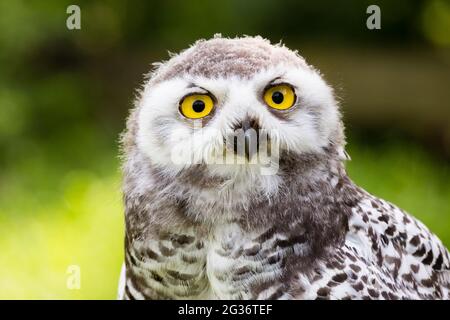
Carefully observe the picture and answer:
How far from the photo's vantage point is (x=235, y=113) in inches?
84.9

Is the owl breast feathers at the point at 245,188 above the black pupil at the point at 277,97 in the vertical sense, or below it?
below

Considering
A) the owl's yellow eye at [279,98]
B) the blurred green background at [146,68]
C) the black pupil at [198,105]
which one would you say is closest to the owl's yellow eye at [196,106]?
the black pupil at [198,105]

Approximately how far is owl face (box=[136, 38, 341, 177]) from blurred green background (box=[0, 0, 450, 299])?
11.2 ft

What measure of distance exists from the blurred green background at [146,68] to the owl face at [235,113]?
11.2 ft

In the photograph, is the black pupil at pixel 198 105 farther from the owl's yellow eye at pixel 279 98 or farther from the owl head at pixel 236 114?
the owl's yellow eye at pixel 279 98

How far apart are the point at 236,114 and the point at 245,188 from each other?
0.25 m

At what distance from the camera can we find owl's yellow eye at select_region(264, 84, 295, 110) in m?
2.22

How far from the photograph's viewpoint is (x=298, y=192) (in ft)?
7.56

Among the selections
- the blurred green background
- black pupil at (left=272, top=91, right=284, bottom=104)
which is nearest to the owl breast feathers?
black pupil at (left=272, top=91, right=284, bottom=104)

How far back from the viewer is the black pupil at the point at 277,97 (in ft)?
7.29

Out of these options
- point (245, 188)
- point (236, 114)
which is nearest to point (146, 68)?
point (245, 188)

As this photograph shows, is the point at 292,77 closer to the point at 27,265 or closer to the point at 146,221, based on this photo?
the point at 146,221

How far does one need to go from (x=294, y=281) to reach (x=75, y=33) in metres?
5.17

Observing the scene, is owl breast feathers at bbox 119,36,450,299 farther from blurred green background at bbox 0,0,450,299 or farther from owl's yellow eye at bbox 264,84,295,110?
blurred green background at bbox 0,0,450,299
